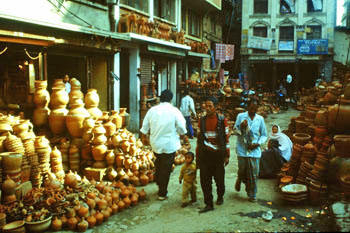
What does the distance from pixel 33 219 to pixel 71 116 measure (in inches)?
109

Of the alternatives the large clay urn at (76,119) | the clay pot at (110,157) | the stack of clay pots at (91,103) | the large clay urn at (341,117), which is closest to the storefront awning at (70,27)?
the stack of clay pots at (91,103)

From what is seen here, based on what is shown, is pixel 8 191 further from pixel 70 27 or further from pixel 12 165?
pixel 70 27

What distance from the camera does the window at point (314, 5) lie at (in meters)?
30.0

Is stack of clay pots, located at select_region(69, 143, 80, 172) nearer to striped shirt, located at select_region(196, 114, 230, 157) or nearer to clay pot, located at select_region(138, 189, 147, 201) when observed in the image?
clay pot, located at select_region(138, 189, 147, 201)

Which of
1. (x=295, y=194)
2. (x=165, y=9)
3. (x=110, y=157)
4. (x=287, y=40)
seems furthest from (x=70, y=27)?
(x=287, y=40)

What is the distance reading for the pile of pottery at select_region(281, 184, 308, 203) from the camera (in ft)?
18.9

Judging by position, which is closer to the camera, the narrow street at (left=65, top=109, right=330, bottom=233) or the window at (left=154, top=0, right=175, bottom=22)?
the narrow street at (left=65, top=109, right=330, bottom=233)

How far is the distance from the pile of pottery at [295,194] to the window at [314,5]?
1114 inches

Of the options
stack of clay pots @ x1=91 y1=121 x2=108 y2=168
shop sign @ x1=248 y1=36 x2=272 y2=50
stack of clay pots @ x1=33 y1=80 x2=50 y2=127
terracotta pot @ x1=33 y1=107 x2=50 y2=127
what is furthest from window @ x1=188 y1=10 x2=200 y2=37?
stack of clay pots @ x1=91 y1=121 x2=108 y2=168

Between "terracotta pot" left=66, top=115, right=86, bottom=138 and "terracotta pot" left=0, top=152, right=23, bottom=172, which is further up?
"terracotta pot" left=66, top=115, right=86, bottom=138

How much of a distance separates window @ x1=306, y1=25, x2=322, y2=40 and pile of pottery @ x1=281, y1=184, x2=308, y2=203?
2754 cm

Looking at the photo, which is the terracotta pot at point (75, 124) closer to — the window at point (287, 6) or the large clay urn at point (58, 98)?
the large clay urn at point (58, 98)

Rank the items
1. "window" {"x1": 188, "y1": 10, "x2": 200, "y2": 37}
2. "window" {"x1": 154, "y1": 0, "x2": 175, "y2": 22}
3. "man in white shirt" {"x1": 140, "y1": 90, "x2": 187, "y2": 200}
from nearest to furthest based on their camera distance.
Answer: "man in white shirt" {"x1": 140, "y1": 90, "x2": 187, "y2": 200} → "window" {"x1": 154, "y1": 0, "x2": 175, "y2": 22} → "window" {"x1": 188, "y1": 10, "x2": 200, "y2": 37}

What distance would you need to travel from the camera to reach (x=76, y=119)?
23.5 feet
